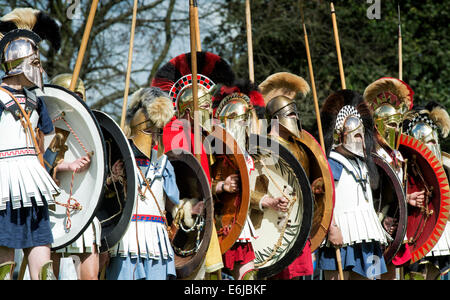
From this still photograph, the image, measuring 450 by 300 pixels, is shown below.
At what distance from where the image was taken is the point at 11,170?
4.42 meters

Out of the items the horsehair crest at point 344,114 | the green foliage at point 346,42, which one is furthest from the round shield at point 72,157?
the green foliage at point 346,42

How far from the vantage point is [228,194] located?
19.9 feet

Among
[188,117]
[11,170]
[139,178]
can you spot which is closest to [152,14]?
[188,117]

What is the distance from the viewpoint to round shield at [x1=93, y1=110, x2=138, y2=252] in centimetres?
501

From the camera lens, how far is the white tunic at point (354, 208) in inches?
260

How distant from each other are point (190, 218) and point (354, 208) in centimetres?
175

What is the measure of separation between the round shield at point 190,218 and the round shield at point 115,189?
1.53ft

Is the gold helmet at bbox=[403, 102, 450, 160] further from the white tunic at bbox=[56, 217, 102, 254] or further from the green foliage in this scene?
the white tunic at bbox=[56, 217, 102, 254]

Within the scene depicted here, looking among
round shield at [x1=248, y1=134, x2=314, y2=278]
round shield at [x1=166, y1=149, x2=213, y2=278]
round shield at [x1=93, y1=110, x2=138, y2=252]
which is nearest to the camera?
round shield at [x1=93, y1=110, x2=138, y2=252]

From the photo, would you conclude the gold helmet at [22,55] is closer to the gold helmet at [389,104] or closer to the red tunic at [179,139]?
the red tunic at [179,139]

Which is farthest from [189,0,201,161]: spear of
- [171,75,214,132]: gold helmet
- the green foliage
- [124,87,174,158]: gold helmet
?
the green foliage

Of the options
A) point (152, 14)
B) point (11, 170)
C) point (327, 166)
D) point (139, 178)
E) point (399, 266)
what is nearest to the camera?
point (11, 170)

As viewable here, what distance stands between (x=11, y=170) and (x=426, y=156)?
4.47 meters
